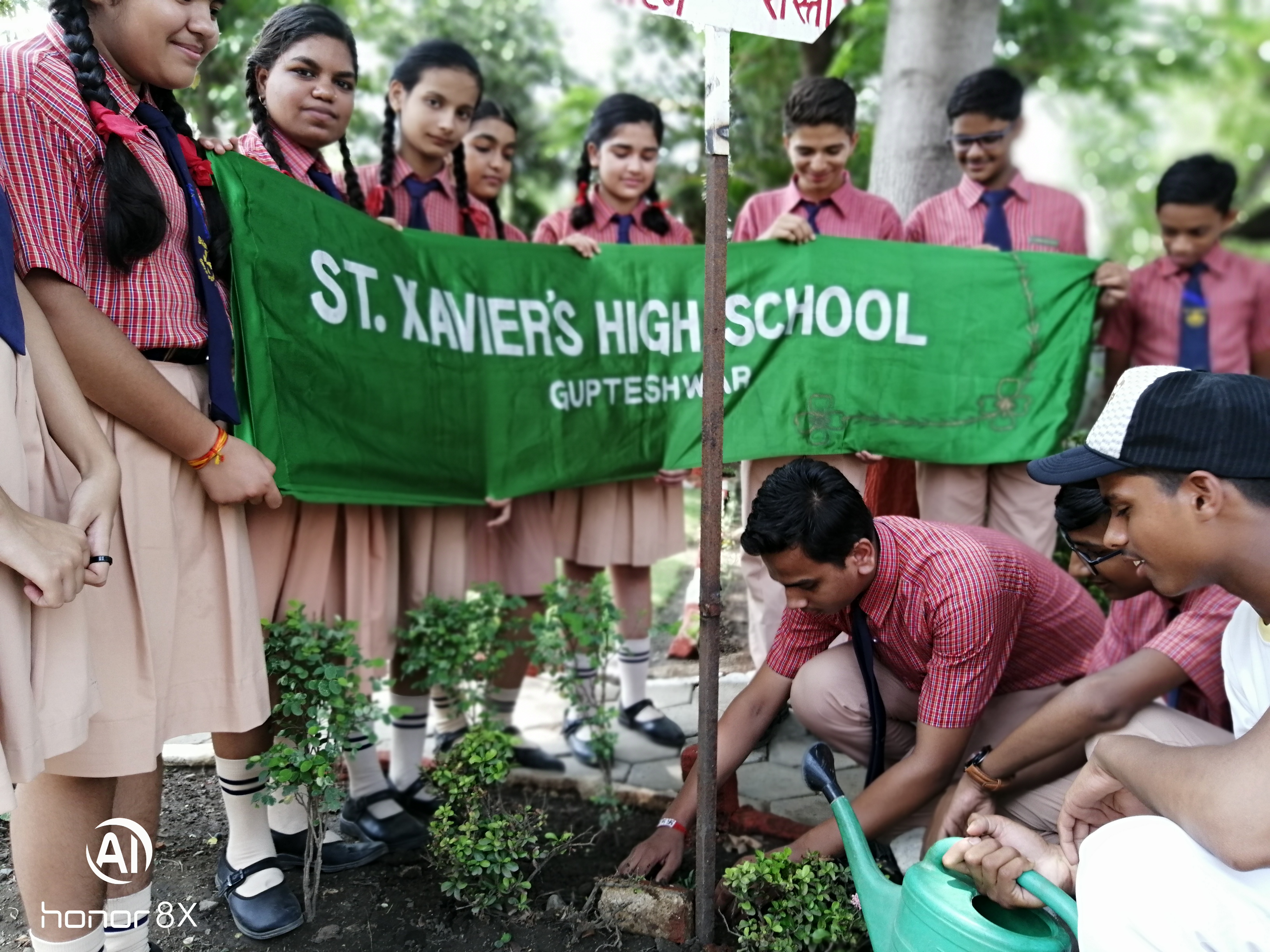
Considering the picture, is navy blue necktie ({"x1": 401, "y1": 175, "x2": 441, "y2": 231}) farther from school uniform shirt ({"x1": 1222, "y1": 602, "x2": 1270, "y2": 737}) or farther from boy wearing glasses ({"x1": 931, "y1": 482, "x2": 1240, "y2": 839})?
school uniform shirt ({"x1": 1222, "y1": 602, "x2": 1270, "y2": 737})

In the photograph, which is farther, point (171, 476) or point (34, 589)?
point (171, 476)

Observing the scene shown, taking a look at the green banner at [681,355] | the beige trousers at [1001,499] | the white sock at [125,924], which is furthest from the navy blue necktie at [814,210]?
the white sock at [125,924]

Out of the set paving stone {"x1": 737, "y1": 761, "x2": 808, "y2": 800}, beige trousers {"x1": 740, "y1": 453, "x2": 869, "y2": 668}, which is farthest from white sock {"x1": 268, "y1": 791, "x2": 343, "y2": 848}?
beige trousers {"x1": 740, "y1": 453, "x2": 869, "y2": 668}

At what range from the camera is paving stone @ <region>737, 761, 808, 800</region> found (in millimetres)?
3340

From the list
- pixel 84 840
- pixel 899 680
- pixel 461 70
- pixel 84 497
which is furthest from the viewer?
pixel 461 70

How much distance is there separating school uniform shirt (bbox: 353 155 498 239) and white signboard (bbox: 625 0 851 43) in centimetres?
144

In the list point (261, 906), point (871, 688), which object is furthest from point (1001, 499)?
point (261, 906)

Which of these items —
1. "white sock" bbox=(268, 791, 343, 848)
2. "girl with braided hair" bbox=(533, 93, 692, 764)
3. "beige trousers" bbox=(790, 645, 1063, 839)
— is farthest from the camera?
"girl with braided hair" bbox=(533, 93, 692, 764)

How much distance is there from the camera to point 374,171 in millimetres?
3549

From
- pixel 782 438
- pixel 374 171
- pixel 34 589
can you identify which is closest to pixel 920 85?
pixel 782 438

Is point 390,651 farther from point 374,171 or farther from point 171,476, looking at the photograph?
point 374,171

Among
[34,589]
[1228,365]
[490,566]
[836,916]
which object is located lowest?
[836,916]

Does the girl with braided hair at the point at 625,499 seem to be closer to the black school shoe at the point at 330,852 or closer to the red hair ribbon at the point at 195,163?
the black school shoe at the point at 330,852

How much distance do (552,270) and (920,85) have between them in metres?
2.52
